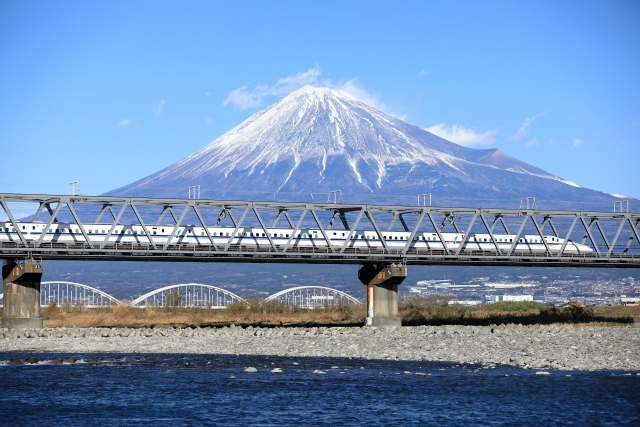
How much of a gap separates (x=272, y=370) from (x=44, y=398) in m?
12.0

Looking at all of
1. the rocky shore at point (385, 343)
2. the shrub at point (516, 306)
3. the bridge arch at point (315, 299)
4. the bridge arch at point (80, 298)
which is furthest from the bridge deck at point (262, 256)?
the bridge arch at point (80, 298)

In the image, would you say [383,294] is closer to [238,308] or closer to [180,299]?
[238,308]

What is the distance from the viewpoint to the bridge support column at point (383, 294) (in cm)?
7619

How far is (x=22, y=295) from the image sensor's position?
233 ft

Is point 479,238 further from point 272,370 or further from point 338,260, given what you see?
point 272,370

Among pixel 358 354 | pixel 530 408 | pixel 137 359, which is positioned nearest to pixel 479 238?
pixel 358 354

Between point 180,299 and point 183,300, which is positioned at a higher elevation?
point 180,299

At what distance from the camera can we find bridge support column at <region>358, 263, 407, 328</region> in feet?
250

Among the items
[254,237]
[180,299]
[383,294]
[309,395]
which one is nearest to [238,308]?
[254,237]

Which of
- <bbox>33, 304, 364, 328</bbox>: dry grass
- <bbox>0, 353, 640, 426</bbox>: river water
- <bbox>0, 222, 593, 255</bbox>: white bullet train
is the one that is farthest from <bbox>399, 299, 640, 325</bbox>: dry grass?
<bbox>0, 353, 640, 426</bbox>: river water

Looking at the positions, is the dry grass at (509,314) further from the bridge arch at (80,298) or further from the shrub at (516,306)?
the bridge arch at (80,298)

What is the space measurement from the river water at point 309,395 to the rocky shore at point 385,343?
3.79 m

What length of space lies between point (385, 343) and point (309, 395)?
2127 cm

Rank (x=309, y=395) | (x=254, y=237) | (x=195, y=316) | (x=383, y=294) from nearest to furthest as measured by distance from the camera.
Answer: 1. (x=309, y=395)
2. (x=383, y=294)
3. (x=195, y=316)
4. (x=254, y=237)
